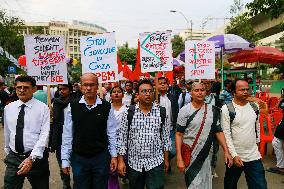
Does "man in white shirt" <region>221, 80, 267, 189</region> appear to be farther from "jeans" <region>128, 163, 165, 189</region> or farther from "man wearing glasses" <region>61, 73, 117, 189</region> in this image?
"man wearing glasses" <region>61, 73, 117, 189</region>

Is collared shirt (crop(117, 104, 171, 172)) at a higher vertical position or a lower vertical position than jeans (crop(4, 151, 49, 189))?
higher

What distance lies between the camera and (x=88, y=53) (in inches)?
239

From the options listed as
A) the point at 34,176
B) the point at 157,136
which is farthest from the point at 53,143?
the point at 157,136

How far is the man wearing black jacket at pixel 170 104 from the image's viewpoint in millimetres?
6367

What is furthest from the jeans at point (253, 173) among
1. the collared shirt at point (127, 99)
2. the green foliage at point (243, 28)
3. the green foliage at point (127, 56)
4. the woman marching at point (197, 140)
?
the green foliage at point (127, 56)

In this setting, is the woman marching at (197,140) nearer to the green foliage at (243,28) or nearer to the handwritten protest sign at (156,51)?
the handwritten protest sign at (156,51)

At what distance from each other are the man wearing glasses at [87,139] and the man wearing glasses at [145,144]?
0.65 feet

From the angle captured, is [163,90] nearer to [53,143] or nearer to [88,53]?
[88,53]

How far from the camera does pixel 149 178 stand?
3.98m

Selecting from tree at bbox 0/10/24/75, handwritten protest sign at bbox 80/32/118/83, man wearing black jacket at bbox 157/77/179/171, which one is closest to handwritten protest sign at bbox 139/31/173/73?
Result: man wearing black jacket at bbox 157/77/179/171

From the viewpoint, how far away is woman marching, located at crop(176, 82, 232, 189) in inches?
162

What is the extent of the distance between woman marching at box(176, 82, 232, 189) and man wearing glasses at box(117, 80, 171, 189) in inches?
8.5

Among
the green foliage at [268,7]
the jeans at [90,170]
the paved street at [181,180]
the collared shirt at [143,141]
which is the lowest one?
the paved street at [181,180]

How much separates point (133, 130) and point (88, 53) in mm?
2474
